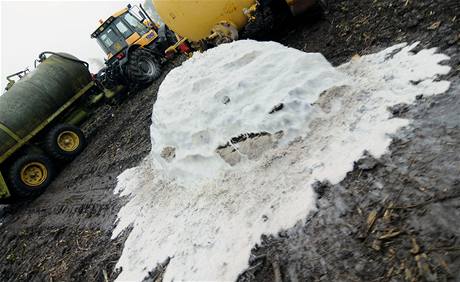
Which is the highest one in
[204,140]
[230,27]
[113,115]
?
[230,27]

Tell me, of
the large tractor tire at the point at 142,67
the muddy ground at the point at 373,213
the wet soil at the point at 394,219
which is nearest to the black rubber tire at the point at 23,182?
the muddy ground at the point at 373,213


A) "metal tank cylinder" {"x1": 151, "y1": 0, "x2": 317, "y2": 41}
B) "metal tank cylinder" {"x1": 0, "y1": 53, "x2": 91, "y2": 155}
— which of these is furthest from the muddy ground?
"metal tank cylinder" {"x1": 0, "y1": 53, "x2": 91, "y2": 155}

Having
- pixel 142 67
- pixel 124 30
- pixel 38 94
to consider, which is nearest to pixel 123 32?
pixel 124 30

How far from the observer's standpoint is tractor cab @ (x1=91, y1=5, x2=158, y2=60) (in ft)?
41.6

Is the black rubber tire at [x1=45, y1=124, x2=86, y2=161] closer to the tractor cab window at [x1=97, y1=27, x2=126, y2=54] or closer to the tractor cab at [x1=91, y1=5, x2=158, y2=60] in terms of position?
the tractor cab at [x1=91, y1=5, x2=158, y2=60]

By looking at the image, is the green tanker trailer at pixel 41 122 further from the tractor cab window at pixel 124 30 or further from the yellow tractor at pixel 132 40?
the tractor cab window at pixel 124 30

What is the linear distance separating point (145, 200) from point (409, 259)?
344 cm

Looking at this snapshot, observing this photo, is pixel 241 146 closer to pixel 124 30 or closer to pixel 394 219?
pixel 394 219

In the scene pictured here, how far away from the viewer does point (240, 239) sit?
9.82 ft

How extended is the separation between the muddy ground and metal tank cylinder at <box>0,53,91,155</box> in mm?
3977

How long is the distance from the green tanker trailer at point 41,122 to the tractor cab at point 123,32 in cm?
240

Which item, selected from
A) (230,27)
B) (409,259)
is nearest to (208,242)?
(409,259)

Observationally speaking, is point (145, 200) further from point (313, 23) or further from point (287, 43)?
point (313, 23)

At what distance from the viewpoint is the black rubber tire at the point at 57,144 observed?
29.7 feet
